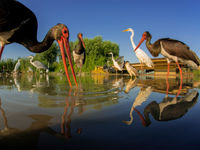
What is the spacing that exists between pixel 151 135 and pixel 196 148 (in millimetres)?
209

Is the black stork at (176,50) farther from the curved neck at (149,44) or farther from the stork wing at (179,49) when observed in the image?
the curved neck at (149,44)

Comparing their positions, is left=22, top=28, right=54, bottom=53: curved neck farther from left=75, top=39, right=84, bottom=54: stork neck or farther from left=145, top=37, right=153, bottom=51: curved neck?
left=145, top=37, right=153, bottom=51: curved neck

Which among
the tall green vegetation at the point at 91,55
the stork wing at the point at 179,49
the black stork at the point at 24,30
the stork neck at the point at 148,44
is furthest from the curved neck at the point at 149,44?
the tall green vegetation at the point at 91,55

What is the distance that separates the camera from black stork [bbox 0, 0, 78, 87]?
2117 mm

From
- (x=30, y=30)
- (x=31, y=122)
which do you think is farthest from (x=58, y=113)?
(x=30, y=30)

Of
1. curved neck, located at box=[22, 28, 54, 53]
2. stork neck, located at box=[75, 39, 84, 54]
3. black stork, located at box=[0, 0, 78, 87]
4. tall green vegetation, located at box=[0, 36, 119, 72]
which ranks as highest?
tall green vegetation, located at box=[0, 36, 119, 72]

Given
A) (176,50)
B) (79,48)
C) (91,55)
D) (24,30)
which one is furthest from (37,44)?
(91,55)

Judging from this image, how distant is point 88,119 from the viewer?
979mm

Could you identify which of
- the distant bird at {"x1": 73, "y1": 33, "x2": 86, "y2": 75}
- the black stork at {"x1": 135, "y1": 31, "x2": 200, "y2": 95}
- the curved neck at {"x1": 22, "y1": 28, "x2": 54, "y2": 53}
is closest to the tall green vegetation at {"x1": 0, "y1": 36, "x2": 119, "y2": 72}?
the distant bird at {"x1": 73, "y1": 33, "x2": 86, "y2": 75}

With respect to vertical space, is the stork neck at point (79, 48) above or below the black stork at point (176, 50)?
above

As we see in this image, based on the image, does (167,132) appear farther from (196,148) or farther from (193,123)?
(193,123)

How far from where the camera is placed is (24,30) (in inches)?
95.3

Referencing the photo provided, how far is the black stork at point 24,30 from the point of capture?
2117 mm

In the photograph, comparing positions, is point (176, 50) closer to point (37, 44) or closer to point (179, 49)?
point (179, 49)
